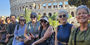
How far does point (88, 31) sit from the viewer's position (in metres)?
2.58

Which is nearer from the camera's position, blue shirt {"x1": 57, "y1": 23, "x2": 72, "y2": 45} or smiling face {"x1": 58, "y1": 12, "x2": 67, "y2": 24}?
blue shirt {"x1": 57, "y1": 23, "x2": 72, "y2": 45}

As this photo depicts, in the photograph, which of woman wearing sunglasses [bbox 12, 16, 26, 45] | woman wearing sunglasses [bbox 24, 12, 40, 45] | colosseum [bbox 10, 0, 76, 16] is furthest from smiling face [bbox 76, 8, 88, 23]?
colosseum [bbox 10, 0, 76, 16]

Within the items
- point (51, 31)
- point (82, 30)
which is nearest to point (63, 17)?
point (51, 31)

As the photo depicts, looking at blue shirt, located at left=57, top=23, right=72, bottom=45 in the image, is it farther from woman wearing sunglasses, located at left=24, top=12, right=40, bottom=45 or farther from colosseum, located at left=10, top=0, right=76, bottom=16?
colosseum, located at left=10, top=0, right=76, bottom=16

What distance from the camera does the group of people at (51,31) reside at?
2691 mm

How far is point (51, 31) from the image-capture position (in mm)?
3926

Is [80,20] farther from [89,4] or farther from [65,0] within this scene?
[65,0]

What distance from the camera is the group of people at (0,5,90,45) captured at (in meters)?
2.69

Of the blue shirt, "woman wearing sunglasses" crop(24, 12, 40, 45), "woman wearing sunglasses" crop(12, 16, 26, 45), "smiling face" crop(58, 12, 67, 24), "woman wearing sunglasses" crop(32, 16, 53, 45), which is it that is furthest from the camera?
"woman wearing sunglasses" crop(12, 16, 26, 45)

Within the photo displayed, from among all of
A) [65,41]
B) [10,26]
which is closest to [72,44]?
[65,41]

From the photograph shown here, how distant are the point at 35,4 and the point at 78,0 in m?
45.0

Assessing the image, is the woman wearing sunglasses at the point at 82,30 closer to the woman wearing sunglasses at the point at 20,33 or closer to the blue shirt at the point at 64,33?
the blue shirt at the point at 64,33

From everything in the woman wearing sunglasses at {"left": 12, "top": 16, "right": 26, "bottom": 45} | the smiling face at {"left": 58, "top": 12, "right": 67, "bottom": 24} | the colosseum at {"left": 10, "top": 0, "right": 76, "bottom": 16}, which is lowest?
the woman wearing sunglasses at {"left": 12, "top": 16, "right": 26, "bottom": 45}

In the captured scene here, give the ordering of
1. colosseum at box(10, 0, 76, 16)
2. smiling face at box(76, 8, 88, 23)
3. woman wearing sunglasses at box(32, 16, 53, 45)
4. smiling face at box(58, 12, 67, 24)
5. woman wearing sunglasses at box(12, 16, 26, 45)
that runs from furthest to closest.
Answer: colosseum at box(10, 0, 76, 16)
woman wearing sunglasses at box(12, 16, 26, 45)
woman wearing sunglasses at box(32, 16, 53, 45)
smiling face at box(58, 12, 67, 24)
smiling face at box(76, 8, 88, 23)
